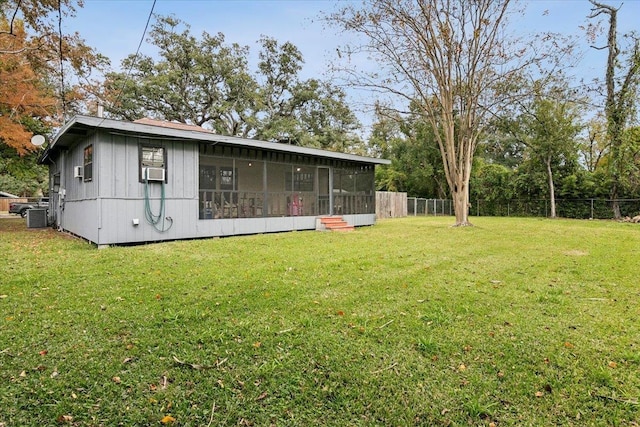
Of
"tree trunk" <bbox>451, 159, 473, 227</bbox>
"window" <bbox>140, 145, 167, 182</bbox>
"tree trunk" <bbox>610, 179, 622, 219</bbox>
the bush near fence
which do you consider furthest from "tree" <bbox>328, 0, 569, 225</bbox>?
the bush near fence

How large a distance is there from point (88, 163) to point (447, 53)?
1094 centimetres

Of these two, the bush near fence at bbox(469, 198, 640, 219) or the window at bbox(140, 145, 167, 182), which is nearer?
the window at bbox(140, 145, 167, 182)

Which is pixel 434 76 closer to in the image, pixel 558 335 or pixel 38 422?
pixel 558 335

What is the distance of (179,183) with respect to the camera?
26.1ft

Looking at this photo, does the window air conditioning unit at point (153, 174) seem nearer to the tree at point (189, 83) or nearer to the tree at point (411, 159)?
the tree at point (189, 83)

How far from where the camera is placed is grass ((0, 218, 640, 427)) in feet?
5.92

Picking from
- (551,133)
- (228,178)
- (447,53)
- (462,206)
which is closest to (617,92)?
(551,133)

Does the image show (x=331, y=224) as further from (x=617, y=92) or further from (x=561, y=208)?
(x=617, y=92)

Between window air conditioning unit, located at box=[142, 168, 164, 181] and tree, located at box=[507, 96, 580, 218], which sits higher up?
tree, located at box=[507, 96, 580, 218]

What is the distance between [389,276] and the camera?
178 inches

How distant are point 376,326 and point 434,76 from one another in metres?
11.5

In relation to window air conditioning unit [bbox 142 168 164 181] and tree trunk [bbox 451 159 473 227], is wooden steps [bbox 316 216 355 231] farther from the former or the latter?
window air conditioning unit [bbox 142 168 164 181]

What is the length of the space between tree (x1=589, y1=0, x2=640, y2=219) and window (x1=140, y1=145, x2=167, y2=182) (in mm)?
18258

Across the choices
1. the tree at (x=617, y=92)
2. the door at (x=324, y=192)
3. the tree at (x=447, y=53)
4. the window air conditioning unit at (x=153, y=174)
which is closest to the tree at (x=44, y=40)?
the window air conditioning unit at (x=153, y=174)
